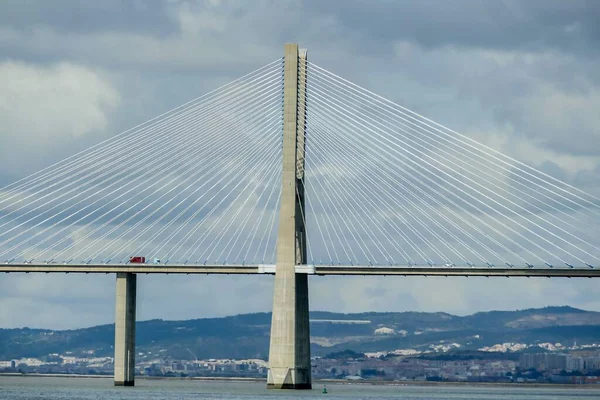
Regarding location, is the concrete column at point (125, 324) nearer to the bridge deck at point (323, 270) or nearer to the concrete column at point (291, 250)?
the bridge deck at point (323, 270)

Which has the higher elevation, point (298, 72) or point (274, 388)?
point (298, 72)

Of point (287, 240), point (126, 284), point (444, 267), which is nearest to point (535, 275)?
point (444, 267)

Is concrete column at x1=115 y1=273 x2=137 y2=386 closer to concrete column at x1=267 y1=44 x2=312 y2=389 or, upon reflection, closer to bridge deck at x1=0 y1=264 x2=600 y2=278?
bridge deck at x1=0 y1=264 x2=600 y2=278

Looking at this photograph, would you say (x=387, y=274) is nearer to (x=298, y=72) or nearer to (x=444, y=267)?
(x=444, y=267)

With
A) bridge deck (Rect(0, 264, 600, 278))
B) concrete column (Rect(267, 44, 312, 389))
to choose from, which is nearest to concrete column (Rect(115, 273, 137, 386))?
bridge deck (Rect(0, 264, 600, 278))

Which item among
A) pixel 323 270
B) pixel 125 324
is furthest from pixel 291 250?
pixel 125 324

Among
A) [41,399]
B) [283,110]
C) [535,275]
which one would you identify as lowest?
[41,399]
